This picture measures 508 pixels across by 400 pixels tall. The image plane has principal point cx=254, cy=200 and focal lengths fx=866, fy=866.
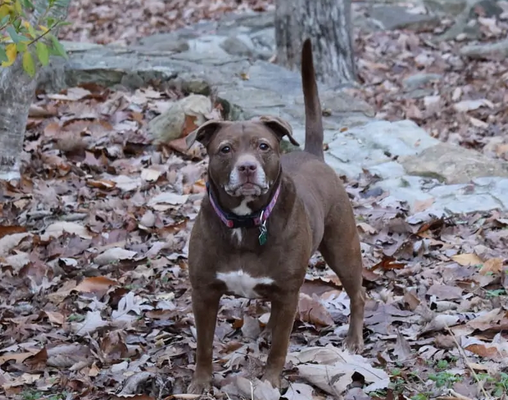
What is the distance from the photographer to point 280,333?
4.30 meters

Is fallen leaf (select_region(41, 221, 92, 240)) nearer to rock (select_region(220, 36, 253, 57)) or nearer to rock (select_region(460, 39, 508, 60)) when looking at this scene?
rock (select_region(220, 36, 253, 57))

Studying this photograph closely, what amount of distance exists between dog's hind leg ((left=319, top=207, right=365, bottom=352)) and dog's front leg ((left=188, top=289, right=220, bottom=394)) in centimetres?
98

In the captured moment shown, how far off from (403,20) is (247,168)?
→ 1130cm

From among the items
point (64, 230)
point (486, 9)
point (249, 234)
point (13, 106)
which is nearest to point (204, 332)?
point (249, 234)

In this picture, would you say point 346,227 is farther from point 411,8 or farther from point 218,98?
point 411,8

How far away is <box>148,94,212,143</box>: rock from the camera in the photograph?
8531 mm

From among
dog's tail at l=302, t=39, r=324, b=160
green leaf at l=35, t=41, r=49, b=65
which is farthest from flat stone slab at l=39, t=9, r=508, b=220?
green leaf at l=35, t=41, r=49, b=65

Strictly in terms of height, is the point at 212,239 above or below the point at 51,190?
above

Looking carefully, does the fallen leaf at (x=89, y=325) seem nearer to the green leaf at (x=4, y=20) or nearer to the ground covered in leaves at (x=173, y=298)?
the ground covered in leaves at (x=173, y=298)

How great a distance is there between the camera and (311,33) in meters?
10.8

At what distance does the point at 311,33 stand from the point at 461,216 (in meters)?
4.55

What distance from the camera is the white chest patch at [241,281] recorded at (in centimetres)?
416

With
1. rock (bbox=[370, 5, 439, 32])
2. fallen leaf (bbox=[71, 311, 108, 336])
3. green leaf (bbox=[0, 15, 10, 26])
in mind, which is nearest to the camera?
green leaf (bbox=[0, 15, 10, 26])

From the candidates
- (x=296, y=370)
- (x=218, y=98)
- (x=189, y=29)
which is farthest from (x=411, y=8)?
(x=296, y=370)
